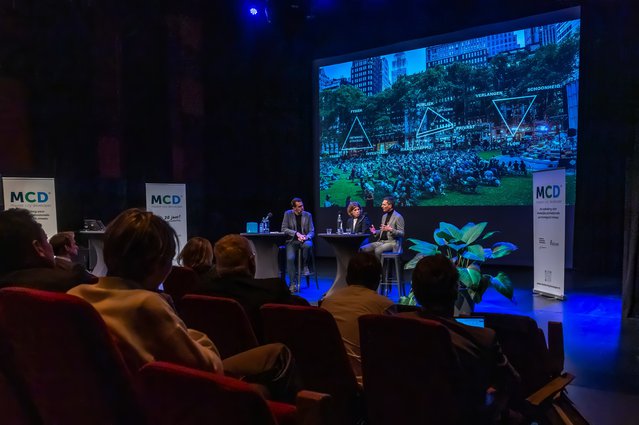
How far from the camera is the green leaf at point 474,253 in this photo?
3.40 m

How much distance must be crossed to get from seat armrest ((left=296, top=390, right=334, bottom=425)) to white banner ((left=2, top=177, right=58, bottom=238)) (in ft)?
18.7

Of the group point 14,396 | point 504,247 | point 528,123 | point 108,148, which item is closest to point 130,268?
point 14,396

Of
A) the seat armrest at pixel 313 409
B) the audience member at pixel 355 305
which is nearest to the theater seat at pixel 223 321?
the audience member at pixel 355 305

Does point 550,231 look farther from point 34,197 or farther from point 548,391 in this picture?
point 34,197

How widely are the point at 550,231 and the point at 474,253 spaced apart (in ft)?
9.55

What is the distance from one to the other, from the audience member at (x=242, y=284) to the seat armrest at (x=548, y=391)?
41.6 inches

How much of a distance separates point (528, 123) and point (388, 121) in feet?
8.47

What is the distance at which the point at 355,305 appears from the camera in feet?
6.70

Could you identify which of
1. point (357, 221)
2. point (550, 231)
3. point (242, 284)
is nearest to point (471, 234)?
point (242, 284)

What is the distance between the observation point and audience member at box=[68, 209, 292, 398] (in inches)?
44.4

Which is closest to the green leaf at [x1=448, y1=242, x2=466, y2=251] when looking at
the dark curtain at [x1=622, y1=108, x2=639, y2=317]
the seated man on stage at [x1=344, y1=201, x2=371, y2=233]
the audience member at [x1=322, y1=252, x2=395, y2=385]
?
the audience member at [x1=322, y1=252, x2=395, y2=385]

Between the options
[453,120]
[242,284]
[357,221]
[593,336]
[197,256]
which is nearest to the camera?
[242,284]

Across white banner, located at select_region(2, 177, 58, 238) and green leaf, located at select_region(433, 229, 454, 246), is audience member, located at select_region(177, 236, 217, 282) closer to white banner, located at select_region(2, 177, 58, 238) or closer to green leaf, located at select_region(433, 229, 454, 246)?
green leaf, located at select_region(433, 229, 454, 246)

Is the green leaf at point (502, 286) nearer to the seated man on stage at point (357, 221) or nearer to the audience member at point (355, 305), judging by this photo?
the audience member at point (355, 305)
